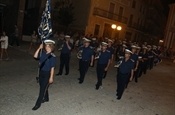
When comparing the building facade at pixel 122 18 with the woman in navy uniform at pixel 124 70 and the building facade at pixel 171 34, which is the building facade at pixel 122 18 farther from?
the woman in navy uniform at pixel 124 70

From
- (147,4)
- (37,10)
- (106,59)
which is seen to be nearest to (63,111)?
(106,59)

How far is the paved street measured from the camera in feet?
27.4

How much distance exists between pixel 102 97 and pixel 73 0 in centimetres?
3053

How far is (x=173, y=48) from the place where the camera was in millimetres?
47750

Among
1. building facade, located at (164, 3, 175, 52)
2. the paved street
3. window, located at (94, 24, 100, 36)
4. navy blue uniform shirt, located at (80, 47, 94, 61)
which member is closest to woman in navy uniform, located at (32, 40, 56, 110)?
the paved street

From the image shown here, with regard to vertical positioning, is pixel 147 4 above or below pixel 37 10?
above

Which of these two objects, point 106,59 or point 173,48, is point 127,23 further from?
point 106,59

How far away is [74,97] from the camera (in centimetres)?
995

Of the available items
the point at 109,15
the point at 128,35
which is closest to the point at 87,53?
the point at 109,15

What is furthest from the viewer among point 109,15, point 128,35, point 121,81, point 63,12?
point 128,35

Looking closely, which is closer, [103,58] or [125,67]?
[125,67]

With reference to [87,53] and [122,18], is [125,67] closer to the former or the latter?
[87,53]

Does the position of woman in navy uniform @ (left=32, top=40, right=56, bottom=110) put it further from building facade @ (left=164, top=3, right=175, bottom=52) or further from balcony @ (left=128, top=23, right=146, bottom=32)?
balcony @ (left=128, top=23, right=146, bottom=32)

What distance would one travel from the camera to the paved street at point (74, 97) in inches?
329
